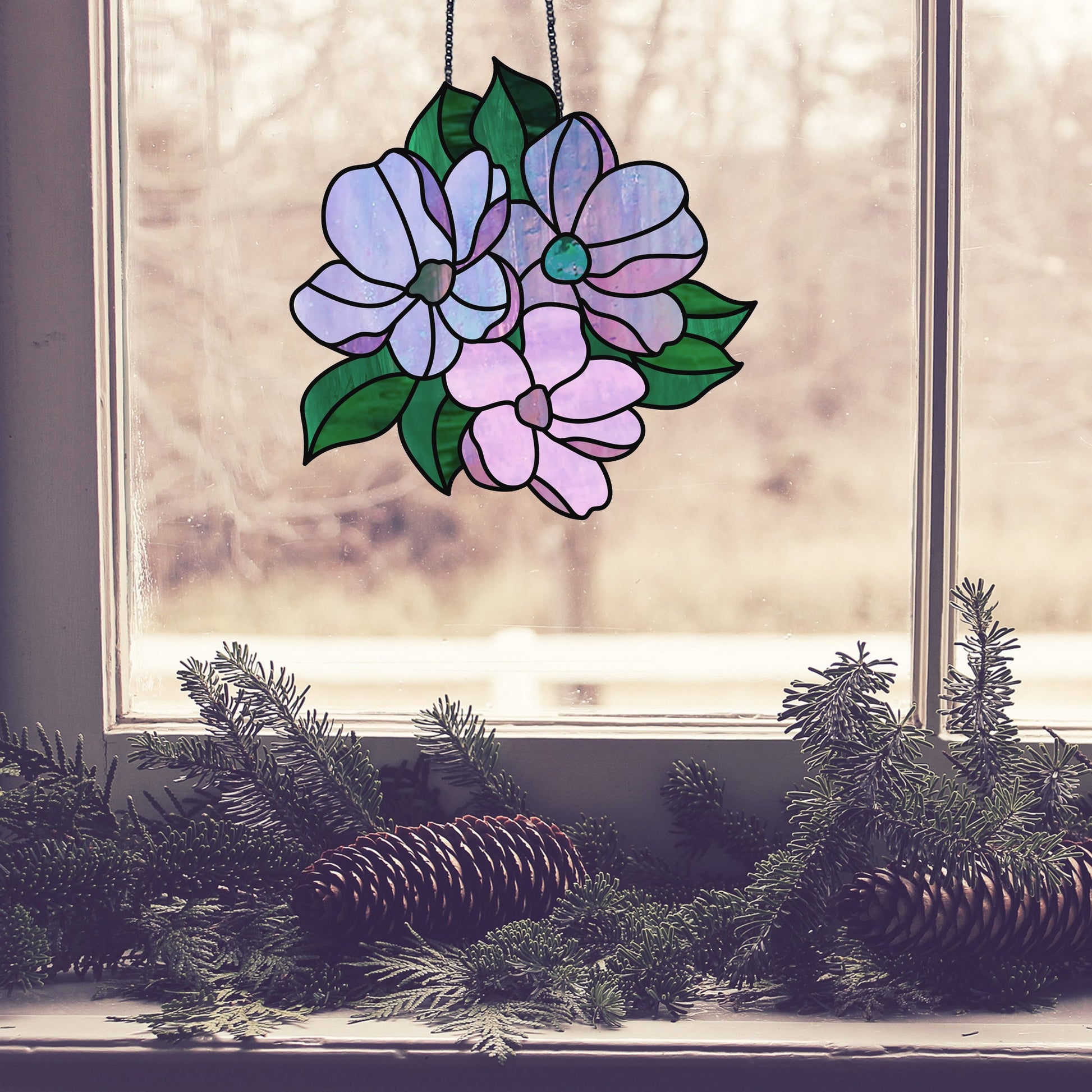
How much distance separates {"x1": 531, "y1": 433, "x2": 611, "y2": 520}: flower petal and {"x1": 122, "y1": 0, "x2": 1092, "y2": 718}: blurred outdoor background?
0.01 m

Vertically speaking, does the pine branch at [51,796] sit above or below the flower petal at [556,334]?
below

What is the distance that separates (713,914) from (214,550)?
18.5 inches

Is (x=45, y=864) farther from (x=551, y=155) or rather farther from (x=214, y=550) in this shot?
(x=551, y=155)

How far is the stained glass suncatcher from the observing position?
0.73m

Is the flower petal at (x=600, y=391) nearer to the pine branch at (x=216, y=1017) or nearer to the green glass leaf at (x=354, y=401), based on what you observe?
the green glass leaf at (x=354, y=401)

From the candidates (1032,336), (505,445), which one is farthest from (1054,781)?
(505,445)

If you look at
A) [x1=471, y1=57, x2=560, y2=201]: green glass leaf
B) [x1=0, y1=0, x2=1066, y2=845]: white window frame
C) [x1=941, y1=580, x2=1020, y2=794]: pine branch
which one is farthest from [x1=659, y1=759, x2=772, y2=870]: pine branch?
[x1=471, y1=57, x2=560, y2=201]: green glass leaf

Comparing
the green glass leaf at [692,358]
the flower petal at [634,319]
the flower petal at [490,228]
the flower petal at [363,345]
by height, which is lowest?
the green glass leaf at [692,358]

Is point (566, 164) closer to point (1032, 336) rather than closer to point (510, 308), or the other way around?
point (510, 308)

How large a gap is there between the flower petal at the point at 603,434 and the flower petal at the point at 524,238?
13 centimetres

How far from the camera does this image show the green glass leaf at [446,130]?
28.8 inches

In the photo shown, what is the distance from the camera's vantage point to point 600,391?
0.74 metres

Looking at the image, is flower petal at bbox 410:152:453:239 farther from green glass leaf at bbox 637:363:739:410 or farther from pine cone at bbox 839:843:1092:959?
pine cone at bbox 839:843:1092:959

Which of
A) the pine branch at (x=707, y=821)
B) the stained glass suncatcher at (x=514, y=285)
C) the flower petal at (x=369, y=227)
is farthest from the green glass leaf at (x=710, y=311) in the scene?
the pine branch at (x=707, y=821)
